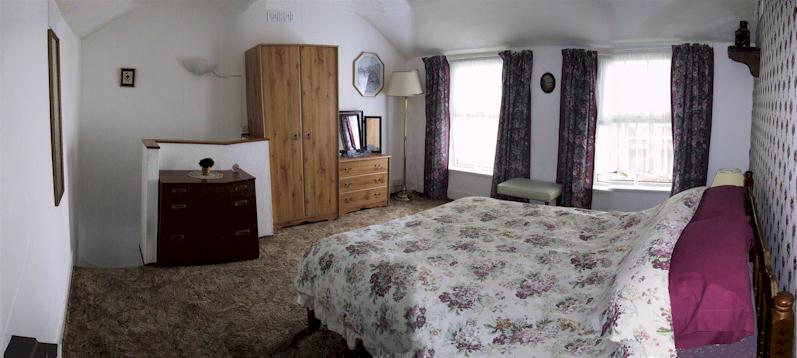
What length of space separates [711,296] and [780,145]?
0.89 m

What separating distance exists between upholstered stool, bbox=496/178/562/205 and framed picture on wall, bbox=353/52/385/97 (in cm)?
192

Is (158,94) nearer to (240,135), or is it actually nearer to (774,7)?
(240,135)

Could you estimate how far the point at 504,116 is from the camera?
20.1 ft

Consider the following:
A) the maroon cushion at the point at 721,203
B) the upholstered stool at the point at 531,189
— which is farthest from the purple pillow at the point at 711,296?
the upholstered stool at the point at 531,189

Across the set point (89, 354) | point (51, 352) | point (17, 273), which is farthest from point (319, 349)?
point (51, 352)

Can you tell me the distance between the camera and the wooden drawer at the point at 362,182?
19.5 ft

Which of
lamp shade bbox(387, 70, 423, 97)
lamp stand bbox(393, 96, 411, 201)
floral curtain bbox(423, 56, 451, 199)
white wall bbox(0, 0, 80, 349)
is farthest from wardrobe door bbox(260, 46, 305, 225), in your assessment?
white wall bbox(0, 0, 80, 349)

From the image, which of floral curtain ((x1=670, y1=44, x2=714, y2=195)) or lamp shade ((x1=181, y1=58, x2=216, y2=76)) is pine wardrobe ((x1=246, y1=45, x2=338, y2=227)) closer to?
lamp shade ((x1=181, y1=58, x2=216, y2=76))

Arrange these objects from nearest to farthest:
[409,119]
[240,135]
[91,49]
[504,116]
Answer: [91,49], [240,135], [504,116], [409,119]

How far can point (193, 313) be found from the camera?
132 inches

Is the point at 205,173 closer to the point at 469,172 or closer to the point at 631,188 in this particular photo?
the point at 469,172

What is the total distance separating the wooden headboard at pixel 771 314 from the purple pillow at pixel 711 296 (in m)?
0.05

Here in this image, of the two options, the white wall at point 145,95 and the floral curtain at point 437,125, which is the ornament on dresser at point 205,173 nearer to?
the white wall at point 145,95

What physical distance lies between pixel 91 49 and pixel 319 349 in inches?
144
